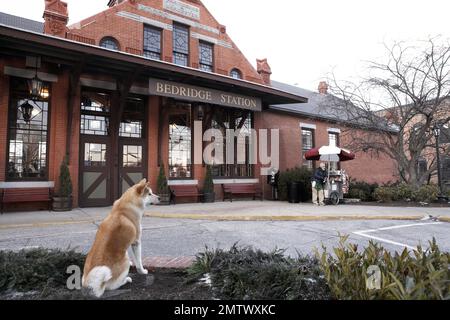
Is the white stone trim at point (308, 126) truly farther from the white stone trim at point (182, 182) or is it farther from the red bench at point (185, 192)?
the red bench at point (185, 192)

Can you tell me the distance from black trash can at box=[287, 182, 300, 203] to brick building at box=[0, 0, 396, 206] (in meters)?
2.21

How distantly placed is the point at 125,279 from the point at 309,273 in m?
1.82

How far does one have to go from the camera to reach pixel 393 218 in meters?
9.50

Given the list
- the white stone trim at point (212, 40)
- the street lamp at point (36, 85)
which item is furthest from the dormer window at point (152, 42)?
the street lamp at point (36, 85)

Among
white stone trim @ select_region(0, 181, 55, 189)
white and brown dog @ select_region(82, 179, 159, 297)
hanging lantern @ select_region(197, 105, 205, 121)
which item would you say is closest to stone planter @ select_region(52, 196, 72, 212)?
white stone trim @ select_region(0, 181, 55, 189)

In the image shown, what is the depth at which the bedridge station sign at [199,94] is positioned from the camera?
11.4 m

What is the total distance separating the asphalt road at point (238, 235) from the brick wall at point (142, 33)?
798 cm

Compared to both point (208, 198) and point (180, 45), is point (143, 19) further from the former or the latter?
point (208, 198)

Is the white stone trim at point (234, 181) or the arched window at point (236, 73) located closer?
the white stone trim at point (234, 181)

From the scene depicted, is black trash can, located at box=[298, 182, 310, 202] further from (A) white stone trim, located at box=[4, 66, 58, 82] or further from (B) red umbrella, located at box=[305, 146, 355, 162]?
(A) white stone trim, located at box=[4, 66, 58, 82]

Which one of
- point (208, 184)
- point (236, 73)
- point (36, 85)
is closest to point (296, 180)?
point (208, 184)

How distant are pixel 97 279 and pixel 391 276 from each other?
2.46m
